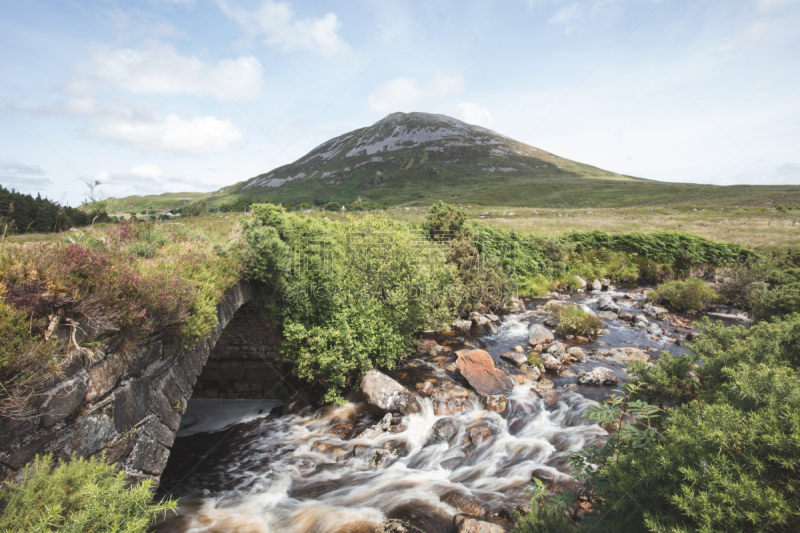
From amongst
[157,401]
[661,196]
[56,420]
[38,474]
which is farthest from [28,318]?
[661,196]

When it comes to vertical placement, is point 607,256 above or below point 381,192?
below

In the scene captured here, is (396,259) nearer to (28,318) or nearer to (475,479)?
(475,479)

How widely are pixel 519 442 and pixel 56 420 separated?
10832 millimetres

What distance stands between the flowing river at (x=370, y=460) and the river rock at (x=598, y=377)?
30cm

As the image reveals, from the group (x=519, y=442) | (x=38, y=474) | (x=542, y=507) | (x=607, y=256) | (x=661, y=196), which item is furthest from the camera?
(x=661, y=196)

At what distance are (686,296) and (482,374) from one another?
16353 mm

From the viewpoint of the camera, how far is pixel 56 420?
446 cm

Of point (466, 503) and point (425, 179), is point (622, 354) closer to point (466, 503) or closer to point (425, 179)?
point (466, 503)

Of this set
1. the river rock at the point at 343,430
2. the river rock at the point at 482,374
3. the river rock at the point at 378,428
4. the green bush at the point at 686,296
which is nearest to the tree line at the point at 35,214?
the river rock at the point at 343,430

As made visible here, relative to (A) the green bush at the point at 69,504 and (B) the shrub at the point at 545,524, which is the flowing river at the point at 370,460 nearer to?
(B) the shrub at the point at 545,524

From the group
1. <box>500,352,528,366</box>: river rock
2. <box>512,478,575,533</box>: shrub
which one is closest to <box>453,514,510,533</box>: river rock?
<box>512,478,575,533</box>: shrub

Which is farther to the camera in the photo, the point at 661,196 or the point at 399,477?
the point at 661,196

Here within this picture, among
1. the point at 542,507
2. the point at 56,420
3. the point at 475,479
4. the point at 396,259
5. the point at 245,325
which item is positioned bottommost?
the point at 475,479

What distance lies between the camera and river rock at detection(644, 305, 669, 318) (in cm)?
2028
